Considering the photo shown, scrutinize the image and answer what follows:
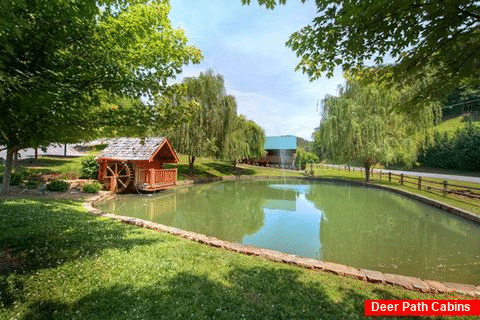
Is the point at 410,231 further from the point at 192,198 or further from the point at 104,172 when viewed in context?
the point at 104,172

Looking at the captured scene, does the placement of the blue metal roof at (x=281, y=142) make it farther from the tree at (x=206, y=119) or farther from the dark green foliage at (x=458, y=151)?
the tree at (x=206, y=119)

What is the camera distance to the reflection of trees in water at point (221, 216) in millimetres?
9242

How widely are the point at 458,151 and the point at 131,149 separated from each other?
38061mm

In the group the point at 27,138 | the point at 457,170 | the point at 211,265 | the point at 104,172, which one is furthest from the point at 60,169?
the point at 457,170

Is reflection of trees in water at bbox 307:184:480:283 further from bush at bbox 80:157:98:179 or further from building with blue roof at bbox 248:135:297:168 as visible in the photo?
building with blue roof at bbox 248:135:297:168

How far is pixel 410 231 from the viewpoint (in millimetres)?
9477

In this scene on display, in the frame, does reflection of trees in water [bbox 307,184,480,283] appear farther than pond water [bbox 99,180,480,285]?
No

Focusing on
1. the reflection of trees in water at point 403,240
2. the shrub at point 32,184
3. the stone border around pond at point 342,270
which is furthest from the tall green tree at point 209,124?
the stone border around pond at point 342,270

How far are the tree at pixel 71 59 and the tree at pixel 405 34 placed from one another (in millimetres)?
2674

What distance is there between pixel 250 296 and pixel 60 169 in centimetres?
2366

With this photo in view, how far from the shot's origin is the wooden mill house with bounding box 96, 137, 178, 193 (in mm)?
16906

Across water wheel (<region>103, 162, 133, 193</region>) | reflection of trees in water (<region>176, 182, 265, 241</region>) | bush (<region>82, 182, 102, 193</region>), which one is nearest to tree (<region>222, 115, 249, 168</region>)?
reflection of trees in water (<region>176, 182, 265, 241</region>)

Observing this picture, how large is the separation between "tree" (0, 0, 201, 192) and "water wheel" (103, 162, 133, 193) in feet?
38.5

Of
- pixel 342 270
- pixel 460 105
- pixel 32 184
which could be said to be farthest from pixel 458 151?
pixel 32 184
